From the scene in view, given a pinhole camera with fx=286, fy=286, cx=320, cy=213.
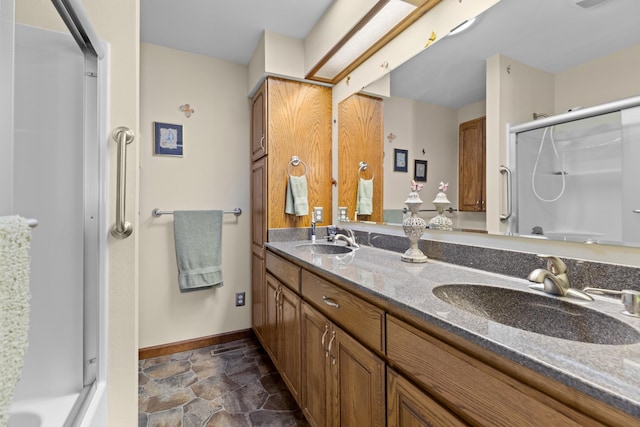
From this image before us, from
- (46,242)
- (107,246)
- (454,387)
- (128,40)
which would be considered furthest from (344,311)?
(128,40)

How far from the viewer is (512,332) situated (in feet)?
1.97

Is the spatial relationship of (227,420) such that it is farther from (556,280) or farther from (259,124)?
(259,124)

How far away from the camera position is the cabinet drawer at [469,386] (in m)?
0.50

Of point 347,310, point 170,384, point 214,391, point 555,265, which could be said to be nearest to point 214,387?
point 214,391

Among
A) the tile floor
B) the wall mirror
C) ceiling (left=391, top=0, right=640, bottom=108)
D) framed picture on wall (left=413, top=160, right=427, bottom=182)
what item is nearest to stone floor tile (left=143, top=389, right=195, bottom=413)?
the tile floor

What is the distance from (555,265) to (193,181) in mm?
2348

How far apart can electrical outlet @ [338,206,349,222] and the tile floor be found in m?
1.20

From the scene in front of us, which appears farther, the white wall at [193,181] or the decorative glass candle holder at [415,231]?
the white wall at [193,181]

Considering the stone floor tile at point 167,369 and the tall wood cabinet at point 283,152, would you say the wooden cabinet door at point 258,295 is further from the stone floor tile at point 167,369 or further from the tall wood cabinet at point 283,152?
the stone floor tile at point 167,369

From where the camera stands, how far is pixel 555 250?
0.98 meters

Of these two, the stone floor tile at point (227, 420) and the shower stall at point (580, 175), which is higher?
the shower stall at point (580, 175)

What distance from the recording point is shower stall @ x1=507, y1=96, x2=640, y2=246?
0.83 metres

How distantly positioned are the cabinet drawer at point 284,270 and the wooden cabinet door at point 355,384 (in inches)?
17.5

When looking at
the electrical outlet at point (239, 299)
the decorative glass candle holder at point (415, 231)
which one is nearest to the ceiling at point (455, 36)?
the decorative glass candle holder at point (415, 231)
